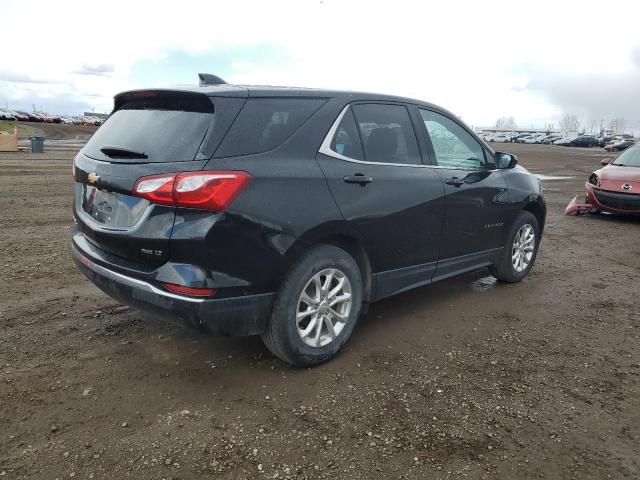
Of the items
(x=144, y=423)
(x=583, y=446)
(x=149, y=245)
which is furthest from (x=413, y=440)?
(x=149, y=245)

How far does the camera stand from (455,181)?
14.3 feet

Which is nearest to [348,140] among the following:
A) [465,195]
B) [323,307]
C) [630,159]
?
[323,307]

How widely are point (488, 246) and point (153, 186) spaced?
3307 millimetres

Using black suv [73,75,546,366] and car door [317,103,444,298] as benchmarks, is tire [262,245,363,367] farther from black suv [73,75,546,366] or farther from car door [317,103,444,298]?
car door [317,103,444,298]

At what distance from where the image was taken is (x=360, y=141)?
12.1 ft

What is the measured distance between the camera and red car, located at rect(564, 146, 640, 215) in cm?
922

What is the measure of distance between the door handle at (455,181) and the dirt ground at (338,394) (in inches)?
44.9

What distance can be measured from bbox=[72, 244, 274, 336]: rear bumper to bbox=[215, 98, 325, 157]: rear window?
85cm

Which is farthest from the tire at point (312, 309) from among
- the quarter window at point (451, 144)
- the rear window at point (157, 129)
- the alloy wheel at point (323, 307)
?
the quarter window at point (451, 144)

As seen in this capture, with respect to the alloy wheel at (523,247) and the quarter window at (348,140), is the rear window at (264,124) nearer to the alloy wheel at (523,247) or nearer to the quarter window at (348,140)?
the quarter window at (348,140)

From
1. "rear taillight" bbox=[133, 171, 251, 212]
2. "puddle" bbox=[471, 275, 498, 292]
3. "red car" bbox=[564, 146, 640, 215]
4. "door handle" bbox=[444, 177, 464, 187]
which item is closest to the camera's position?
"rear taillight" bbox=[133, 171, 251, 212]

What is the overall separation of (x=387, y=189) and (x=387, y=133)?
490mm

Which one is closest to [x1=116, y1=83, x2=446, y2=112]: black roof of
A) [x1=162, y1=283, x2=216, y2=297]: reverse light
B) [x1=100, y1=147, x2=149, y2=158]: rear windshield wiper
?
[x1=100, y1=147, x2=149, y2=158]: rear windshield wiper

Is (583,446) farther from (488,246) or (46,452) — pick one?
(46,452)
